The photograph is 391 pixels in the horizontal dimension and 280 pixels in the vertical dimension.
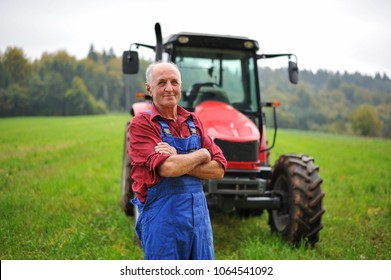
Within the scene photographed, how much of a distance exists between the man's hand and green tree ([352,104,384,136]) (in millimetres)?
6611

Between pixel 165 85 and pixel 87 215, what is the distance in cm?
316

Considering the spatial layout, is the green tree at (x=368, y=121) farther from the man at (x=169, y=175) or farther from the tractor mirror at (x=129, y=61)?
the man at (x=169, y=175)

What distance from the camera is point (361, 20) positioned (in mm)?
4730

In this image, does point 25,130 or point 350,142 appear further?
point 350,142

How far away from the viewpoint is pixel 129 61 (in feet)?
13.6

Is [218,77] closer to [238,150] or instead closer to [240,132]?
[240,132]

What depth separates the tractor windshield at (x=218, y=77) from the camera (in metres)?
4.56

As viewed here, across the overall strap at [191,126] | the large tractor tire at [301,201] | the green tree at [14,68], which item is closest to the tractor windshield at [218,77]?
the large tractor tire at [301,201]

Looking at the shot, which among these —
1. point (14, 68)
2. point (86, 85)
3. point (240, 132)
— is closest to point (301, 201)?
point (240, 132)

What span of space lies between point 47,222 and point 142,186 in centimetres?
250

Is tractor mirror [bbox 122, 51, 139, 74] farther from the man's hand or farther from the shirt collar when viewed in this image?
the man's hand

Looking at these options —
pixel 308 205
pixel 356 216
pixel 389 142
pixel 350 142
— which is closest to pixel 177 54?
pixel 308 205

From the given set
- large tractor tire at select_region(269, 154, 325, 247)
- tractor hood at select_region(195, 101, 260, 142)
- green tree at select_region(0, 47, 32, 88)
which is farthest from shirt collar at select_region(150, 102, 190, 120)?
green tree at select_region(0, 47, 32, 88)
